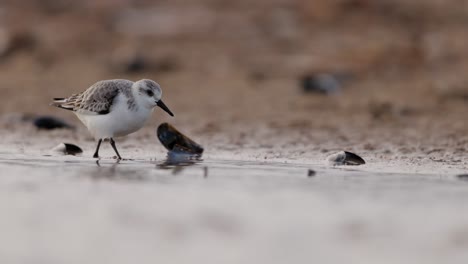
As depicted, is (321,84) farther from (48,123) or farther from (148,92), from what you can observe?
(148,92)

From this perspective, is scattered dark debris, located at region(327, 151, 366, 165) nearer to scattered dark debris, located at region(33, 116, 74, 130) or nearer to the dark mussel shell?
the dark mussel shell

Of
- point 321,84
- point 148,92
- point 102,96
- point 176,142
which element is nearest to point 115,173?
point 148,92

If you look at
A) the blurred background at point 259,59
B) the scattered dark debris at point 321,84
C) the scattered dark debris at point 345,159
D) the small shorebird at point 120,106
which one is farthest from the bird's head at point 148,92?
the scattered dark debris at point 321,84

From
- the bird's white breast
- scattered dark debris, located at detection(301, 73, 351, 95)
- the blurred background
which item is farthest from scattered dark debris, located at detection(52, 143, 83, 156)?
scattered dark debris, located at detection(301, 73, 351, 95)

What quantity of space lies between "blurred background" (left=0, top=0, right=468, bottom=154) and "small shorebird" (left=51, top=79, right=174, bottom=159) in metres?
2.48

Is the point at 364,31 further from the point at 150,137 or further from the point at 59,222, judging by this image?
the point at 59,222

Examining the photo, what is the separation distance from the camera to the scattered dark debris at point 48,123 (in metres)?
11.4

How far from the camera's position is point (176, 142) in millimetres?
9734

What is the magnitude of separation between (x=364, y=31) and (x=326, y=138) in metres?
6.13

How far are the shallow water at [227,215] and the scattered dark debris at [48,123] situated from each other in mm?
3044

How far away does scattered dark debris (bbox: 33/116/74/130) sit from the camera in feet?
37.4

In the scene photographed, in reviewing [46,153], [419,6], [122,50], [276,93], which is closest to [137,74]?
[122,50]

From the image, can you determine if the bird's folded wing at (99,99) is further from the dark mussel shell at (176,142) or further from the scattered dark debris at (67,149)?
the dark mussel shell at (176,142)

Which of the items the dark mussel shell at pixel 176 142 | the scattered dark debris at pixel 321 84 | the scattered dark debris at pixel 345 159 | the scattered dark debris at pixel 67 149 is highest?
the scattered dark debris at pixel 321 84
